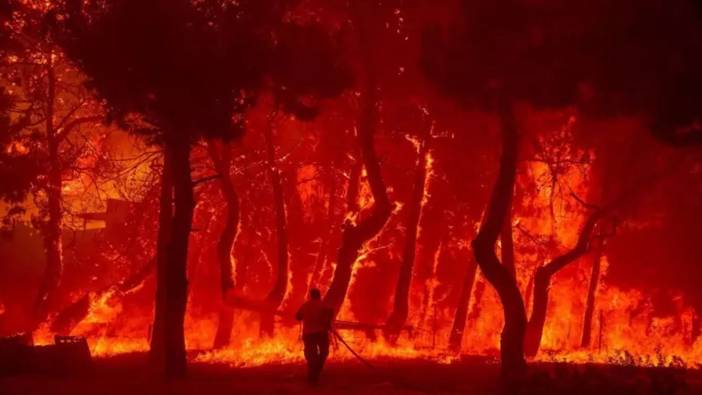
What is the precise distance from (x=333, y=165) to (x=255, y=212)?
186 inches

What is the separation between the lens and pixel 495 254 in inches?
647

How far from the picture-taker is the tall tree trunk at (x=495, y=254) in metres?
16.3

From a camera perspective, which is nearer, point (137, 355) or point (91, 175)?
point (137, 355)

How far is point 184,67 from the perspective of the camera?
14.8 m

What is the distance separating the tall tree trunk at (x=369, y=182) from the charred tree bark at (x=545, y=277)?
577cm

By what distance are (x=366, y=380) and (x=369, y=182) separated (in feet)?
23.7

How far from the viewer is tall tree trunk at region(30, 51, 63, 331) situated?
87.4ft

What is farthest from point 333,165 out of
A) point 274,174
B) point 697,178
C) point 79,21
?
point 79,21

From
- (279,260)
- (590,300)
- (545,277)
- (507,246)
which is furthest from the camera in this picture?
(590,300)

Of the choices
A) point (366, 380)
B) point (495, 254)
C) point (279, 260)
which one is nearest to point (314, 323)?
point (366, 380)

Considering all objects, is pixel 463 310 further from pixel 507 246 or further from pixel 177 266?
pixel 177 266

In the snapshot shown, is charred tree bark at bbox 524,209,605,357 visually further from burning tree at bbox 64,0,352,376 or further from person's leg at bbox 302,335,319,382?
burning tree at bbox 64,0,352,376

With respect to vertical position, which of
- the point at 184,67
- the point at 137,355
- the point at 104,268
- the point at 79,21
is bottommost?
the point at 137,355

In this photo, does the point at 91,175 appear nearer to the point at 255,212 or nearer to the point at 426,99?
the point at 255,212
